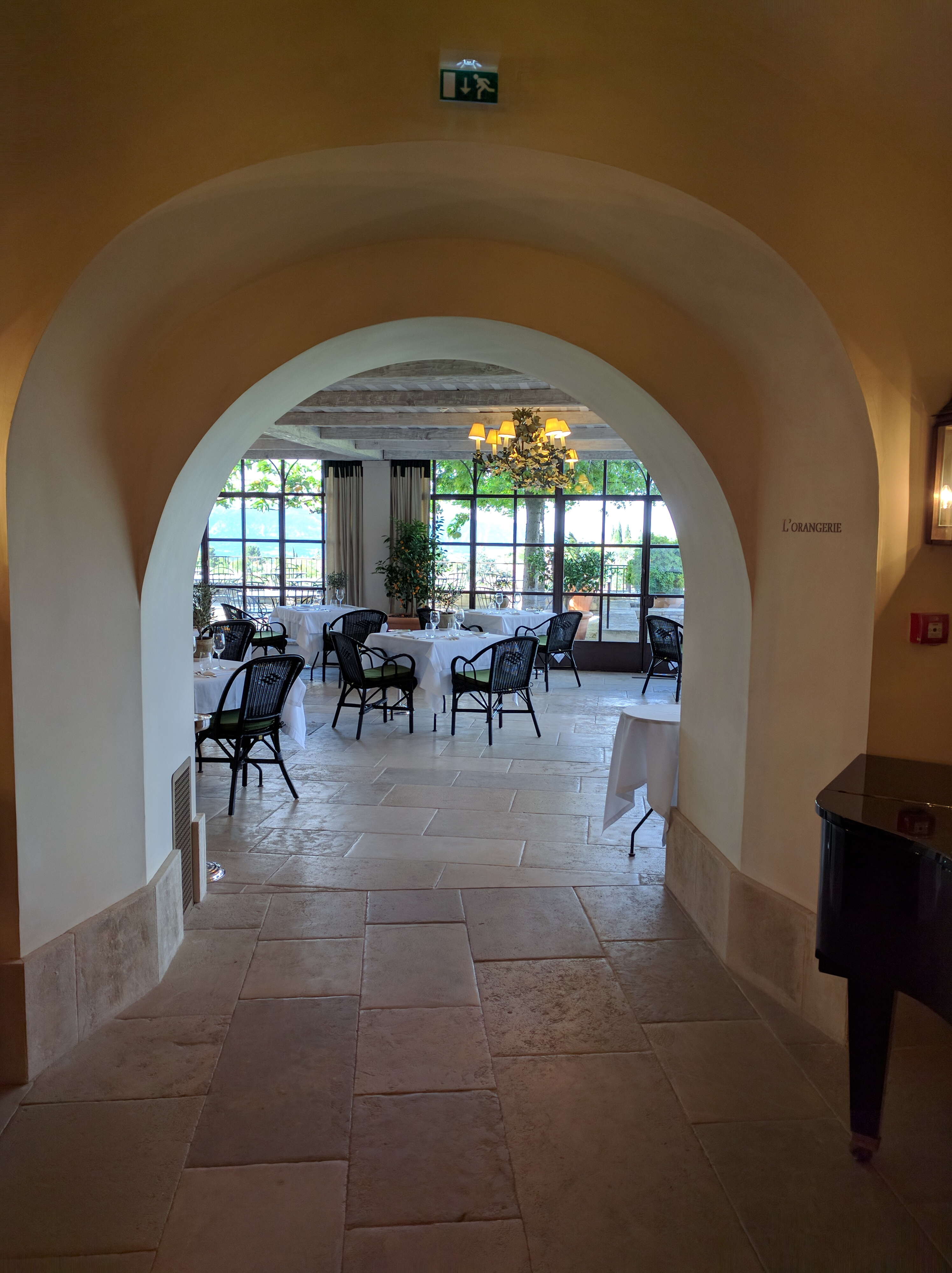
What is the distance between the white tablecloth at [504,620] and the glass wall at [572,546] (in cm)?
101

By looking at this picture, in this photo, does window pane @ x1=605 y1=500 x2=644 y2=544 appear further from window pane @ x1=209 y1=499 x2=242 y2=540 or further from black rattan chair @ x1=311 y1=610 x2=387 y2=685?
window pane @ x1=209 y1=499 x2=242 y2=540

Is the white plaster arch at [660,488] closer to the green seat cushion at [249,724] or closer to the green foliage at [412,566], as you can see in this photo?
the green seat cushion at [249,724]

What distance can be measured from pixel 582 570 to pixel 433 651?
14.5 feet

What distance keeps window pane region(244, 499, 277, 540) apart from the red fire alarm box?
10.8 meters

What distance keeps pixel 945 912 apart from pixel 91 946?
243cm

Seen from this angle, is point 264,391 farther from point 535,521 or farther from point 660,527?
point 660,527

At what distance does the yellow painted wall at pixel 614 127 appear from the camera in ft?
6.97

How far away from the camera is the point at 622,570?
37.2ft

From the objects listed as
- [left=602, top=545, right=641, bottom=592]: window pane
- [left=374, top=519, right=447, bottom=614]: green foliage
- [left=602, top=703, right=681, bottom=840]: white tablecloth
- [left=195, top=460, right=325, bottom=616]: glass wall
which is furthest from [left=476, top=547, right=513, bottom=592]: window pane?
[left=602, top=703, right=681, bottom=840]: white tablecloth

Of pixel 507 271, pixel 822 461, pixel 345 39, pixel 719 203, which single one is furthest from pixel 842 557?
pixel 345 39

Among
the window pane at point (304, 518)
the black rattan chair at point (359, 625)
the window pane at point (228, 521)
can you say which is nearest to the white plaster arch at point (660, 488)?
the black rattan chair at point (359, 625)

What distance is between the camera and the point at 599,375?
354cm

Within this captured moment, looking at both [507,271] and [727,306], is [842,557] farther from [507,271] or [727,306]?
[507,271]

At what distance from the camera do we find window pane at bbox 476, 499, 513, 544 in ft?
37.9
